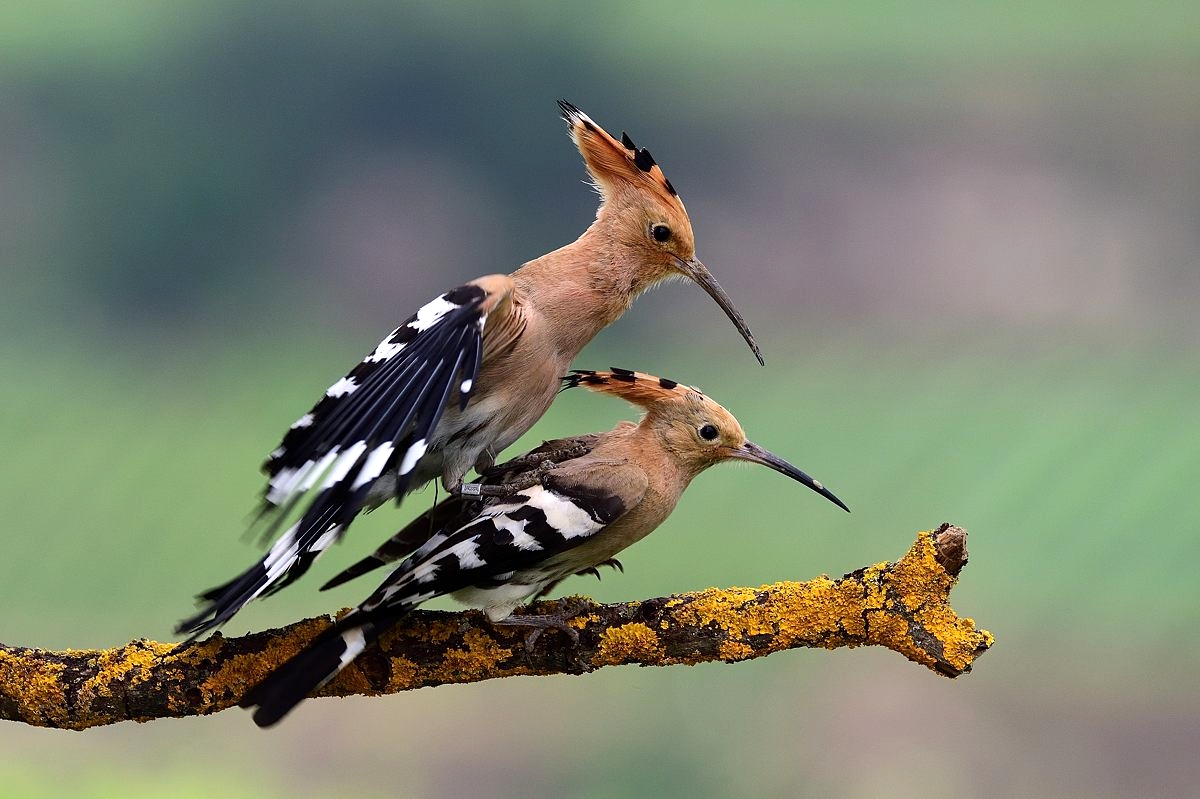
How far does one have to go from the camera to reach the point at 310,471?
6.75ft

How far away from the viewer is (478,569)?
2270 mm

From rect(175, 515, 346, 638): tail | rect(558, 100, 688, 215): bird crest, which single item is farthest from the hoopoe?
rect(558, 100, 688, 215): bird crest

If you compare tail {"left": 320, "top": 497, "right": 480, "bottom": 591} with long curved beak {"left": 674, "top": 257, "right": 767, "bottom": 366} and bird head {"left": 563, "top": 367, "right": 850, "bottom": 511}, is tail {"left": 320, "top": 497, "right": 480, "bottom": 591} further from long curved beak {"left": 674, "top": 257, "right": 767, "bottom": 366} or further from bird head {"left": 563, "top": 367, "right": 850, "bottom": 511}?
long curved beak {"left": 674, "top": 257, "right": 767, "bottom": 366}

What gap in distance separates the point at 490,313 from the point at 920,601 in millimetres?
838

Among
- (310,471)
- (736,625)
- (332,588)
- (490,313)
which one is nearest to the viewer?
(310,471)

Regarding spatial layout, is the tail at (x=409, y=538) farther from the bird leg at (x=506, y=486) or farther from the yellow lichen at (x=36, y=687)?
the yellow lichen at (x=36, y=687)

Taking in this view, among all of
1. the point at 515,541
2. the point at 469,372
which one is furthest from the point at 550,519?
the point at 469,372

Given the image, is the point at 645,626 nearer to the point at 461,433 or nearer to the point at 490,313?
the point at 461,433

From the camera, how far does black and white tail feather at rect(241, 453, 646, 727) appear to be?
7.45 ft

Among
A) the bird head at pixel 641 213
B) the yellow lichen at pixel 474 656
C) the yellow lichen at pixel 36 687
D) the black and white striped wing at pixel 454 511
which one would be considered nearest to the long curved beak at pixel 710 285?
the bird head at pixel 641 213

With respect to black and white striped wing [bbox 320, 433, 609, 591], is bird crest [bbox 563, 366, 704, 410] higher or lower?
higher

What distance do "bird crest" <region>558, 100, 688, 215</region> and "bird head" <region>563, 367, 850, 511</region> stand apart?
12.3 inches

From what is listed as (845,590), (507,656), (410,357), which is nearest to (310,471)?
(410,357)

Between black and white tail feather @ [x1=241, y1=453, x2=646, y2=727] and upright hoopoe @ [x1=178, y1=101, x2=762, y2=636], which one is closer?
upright hoopoe @ [x1=178, y1=101, x2=762, y2=636]
